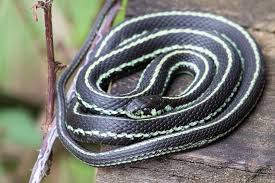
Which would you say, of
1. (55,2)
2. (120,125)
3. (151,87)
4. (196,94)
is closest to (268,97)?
(196,94)

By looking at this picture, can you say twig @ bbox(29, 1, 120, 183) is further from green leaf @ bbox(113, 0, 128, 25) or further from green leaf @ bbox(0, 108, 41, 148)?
green leaf @ bbox(0, 108, 41, 148)

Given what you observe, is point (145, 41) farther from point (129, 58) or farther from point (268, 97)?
point (268, 97)

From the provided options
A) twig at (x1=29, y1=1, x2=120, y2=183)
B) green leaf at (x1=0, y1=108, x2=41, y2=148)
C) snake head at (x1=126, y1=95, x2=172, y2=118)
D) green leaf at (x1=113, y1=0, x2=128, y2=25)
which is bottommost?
green leaf at (x1=0, y1=108, x2=41, y2=148)

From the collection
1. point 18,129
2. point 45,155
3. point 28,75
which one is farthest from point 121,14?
point 45,155

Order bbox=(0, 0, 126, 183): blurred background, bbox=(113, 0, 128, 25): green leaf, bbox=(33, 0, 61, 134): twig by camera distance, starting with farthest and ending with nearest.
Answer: bbox=(113, 0, 128, 25): green leaf → bbox=(0, 0, 126, 183): blurred background → bbox=(33, 0, 61, 134): twig

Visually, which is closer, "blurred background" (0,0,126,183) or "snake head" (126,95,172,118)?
"snake head" (126,95,172,118)

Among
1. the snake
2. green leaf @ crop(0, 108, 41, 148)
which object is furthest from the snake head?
green leaf @ crop(0, 108, 41, 148)

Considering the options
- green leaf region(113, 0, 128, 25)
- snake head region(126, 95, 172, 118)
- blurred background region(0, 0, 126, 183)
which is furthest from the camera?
green leaf region(113, 0, 128, 25)

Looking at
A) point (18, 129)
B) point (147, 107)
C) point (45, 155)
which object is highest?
point (147, 107)

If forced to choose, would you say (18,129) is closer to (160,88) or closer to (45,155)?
(45,155)
